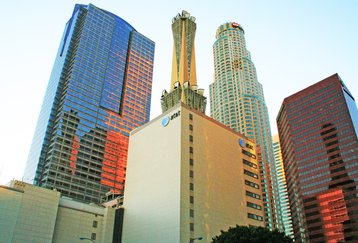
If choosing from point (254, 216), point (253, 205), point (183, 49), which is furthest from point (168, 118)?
point (183, 49)

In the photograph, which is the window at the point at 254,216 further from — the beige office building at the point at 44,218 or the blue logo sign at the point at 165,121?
the beige office building at the point at 44,218

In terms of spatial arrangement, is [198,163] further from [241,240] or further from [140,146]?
[241,240]

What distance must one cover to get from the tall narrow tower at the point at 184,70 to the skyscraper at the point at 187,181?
89.9 feet

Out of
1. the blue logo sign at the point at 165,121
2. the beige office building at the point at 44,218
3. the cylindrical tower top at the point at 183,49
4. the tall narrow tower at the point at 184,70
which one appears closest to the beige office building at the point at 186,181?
the blue logo sign at the point at 165,121

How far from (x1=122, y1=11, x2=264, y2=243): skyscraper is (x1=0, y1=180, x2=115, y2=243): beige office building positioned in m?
11.1

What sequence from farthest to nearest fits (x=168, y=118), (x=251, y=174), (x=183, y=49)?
(x=183, y=49), (x=251, y=174), (x=168, y=118)

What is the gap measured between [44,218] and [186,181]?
4104 centimetres

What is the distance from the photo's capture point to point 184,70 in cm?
15638

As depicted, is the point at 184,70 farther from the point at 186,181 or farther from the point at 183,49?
the point at 186,181

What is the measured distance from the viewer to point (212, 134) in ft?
387

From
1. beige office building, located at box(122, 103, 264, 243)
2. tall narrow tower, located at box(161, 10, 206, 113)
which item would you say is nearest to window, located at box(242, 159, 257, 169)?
beige office building, located at box(122, 103, 264, 243)

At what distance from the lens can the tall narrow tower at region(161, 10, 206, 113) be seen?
148500 mm

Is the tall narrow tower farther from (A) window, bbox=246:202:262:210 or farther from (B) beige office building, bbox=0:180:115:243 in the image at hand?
(B) beige office building, bbox=0:180:115:243

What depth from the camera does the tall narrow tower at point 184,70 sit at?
148 metres
